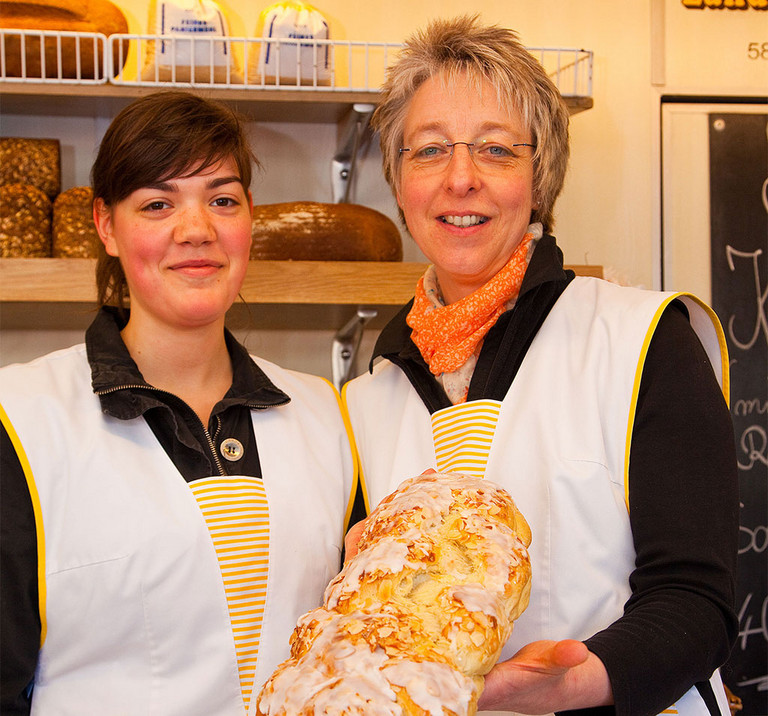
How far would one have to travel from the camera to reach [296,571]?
1.16 metres

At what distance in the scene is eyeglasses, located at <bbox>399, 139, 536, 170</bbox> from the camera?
3.75 ft

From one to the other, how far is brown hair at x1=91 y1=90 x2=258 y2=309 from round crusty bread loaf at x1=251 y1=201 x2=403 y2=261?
507mm

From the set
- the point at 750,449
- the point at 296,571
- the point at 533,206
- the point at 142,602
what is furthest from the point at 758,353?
the point at 142,602

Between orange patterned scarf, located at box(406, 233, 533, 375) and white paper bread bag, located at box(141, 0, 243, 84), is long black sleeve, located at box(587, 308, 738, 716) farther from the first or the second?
white paper bread bag, located at box(141, 0, 243, 84)

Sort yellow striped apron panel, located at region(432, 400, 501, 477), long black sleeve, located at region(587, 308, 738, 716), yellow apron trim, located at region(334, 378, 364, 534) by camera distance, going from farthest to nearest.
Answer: yellow apron trim, located at region(334, 378, 364, 534)
yellow striped apron panel, located at region(432, 400, 501, 477)
long black sleeve, located at region(587, 308, 738, 716)

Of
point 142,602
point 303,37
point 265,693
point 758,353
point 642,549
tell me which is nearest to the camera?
point 265,693

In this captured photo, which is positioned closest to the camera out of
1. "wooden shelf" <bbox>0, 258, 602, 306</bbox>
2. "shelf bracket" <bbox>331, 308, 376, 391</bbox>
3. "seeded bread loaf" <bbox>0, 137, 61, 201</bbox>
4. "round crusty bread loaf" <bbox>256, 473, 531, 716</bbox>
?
"round crusty bread loaf" <bbox>256, 473, 531, 716</bbox>

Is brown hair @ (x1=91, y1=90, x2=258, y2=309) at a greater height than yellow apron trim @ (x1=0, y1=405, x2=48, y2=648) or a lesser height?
greater

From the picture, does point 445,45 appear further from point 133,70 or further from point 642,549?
point 133,70

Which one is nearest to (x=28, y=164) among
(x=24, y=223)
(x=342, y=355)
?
(x=24, y=223)

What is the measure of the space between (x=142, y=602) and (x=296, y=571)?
8.0 inches

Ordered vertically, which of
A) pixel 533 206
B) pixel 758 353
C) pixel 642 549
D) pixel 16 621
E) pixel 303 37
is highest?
pixel 303 37

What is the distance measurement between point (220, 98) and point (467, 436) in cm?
99

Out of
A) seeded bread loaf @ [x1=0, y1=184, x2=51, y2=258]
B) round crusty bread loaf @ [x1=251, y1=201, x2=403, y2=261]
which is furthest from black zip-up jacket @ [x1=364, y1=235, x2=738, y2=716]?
seeded bread loaf @ [x1=0, y1=184, x2=51, y2=258]
